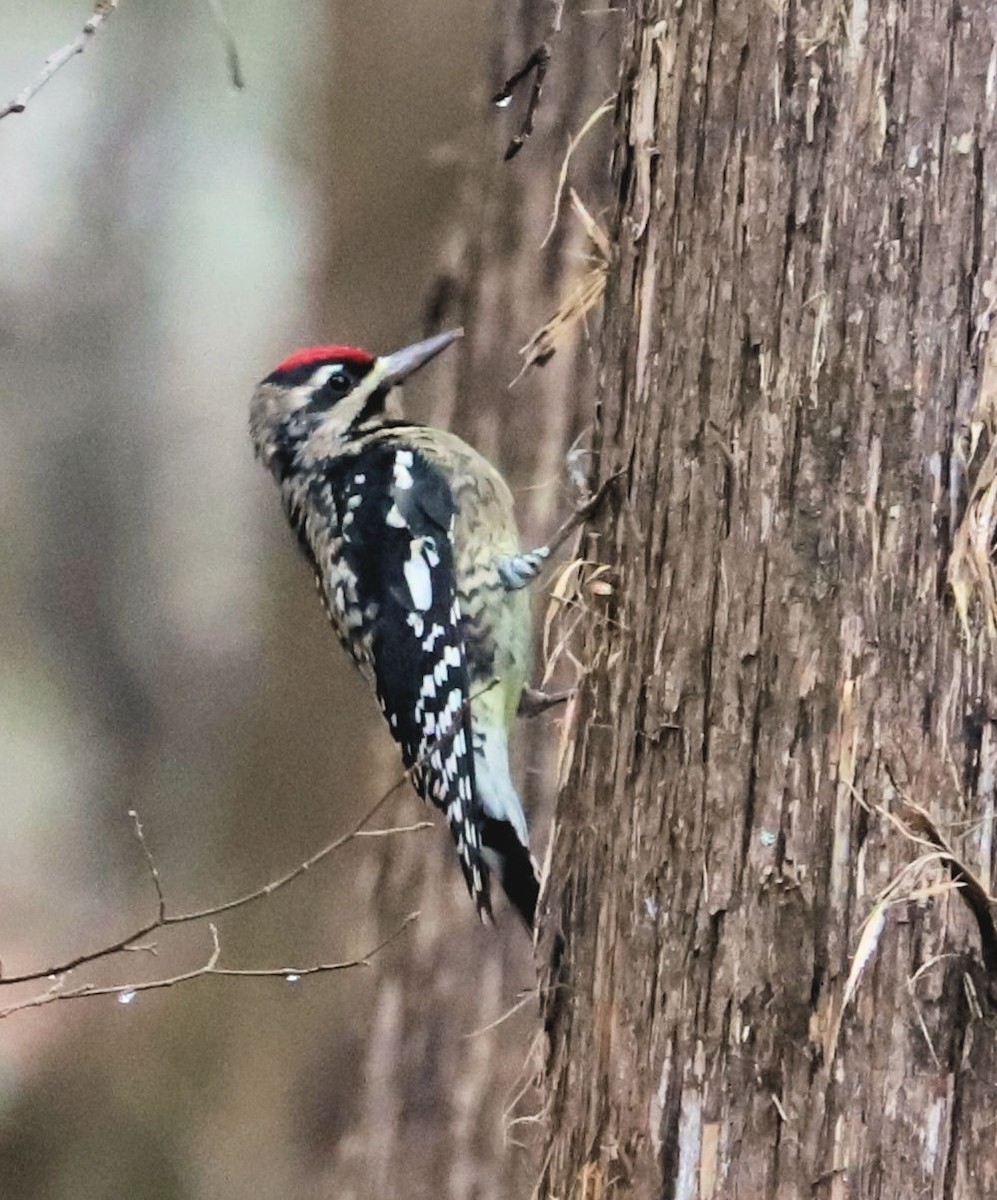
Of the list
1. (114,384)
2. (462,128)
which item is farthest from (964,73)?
(114,384)

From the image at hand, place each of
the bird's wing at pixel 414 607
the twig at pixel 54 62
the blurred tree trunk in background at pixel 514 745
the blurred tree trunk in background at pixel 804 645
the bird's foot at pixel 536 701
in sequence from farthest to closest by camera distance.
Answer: the blurred tree trunk in background at pixel 514 745
the bird's foot at pixel 536 701
the bird's wing at pixel 414 607
the twig at pixel 54 62
the blurred tree trunk in background at pixel 804 645

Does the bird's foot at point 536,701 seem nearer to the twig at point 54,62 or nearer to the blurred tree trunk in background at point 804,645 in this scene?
the blurred tree trunk in background at point 804,645

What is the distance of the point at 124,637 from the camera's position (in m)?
3.83

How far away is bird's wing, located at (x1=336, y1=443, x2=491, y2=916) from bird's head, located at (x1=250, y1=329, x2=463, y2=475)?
0.33ft

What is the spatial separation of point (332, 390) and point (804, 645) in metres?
1.45

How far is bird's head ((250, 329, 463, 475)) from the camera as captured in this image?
2.40m

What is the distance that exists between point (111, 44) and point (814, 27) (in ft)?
11.0

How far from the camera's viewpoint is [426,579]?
2268mm

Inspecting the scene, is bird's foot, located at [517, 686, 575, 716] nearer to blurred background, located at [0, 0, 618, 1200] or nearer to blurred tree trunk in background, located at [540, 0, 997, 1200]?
blurred background, located at [0, 0, 618, 1200]

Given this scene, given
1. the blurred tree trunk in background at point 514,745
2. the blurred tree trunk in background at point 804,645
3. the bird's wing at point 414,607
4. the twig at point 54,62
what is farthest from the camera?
the blurred tree trunk in background at point 514,745

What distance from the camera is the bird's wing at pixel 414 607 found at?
7.16ft

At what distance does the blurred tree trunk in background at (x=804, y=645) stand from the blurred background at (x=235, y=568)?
123cm

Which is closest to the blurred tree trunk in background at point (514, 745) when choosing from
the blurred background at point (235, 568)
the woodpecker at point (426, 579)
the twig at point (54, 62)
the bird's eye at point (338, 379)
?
the blurred background at point (235, 568)

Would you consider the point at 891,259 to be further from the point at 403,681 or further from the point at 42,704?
the point at 42,704
